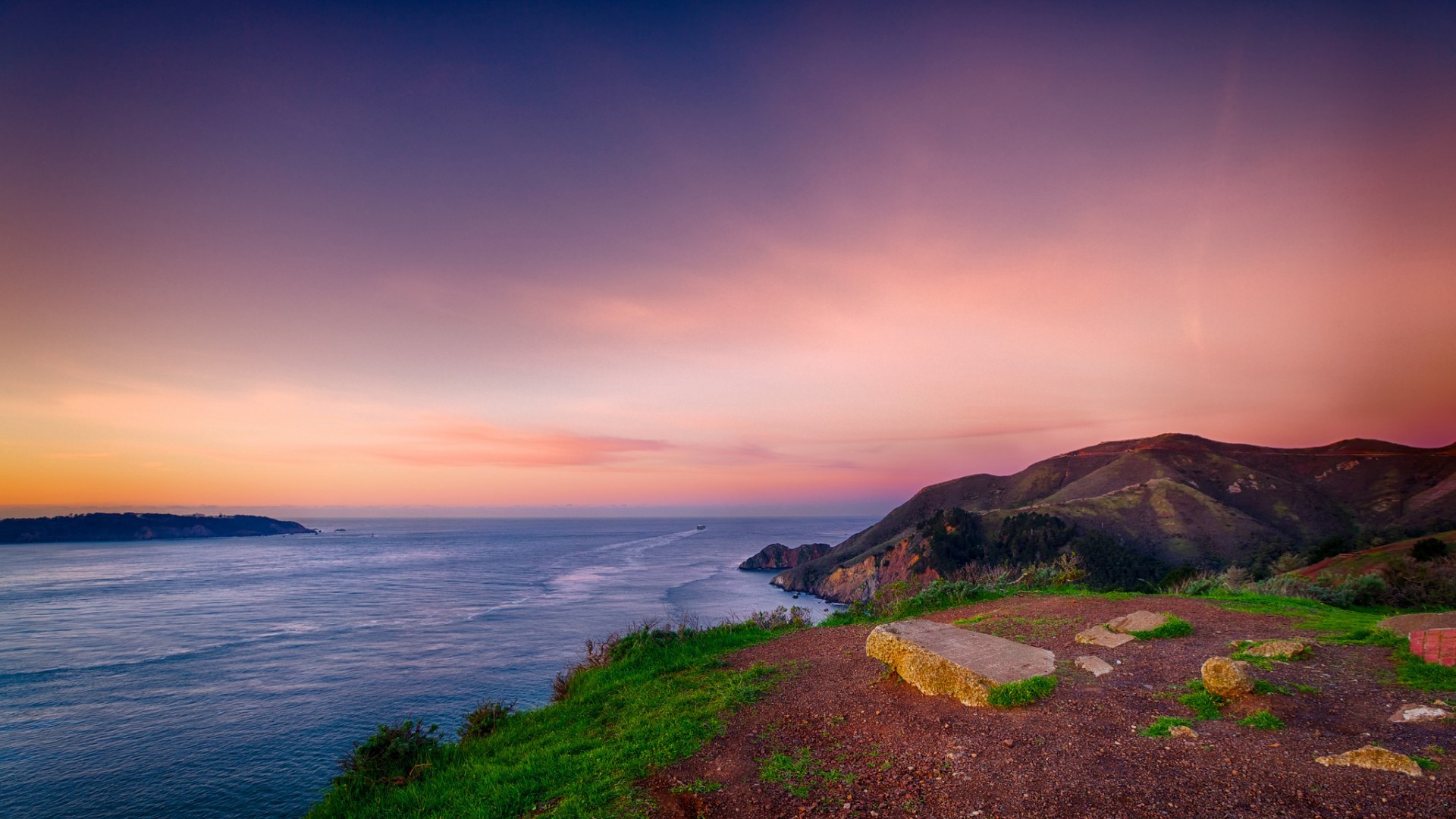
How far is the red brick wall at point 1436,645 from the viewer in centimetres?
626

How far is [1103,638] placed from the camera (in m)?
8.86

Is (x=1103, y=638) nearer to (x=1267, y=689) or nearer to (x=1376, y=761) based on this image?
(x=1267, y=689)

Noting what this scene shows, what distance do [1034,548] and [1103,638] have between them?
45055 mm

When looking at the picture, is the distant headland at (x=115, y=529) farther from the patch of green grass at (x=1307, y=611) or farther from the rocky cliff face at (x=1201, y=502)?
the patch of green grass at (x=1307, y=611)

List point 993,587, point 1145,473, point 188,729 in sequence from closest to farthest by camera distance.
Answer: point 993,587 → point 188,729 → point 1145,473

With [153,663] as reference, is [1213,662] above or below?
above

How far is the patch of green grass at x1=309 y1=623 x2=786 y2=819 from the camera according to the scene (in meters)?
5.88

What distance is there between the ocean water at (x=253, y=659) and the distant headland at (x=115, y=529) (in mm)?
70738

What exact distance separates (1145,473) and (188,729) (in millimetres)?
92317

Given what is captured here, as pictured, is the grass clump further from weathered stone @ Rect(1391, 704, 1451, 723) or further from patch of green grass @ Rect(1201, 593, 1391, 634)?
patch of green grass @ Rect(1201, 593, 1391, 634)

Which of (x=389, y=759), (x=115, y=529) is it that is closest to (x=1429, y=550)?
(x=389, y=759)

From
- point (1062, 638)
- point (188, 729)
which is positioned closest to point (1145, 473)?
point (1062, 638)

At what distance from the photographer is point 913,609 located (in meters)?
13.4

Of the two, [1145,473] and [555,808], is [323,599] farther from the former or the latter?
[1145,473]
